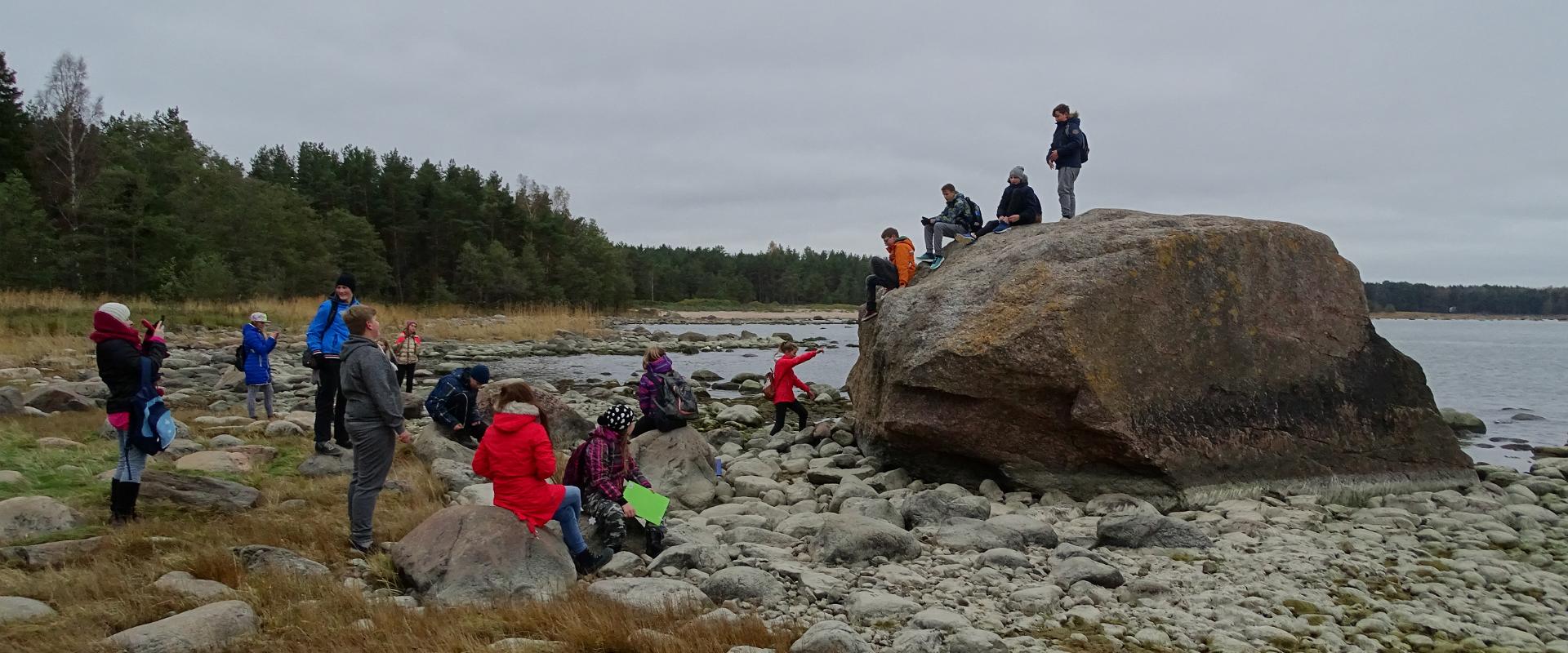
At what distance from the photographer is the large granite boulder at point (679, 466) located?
10.7 meters

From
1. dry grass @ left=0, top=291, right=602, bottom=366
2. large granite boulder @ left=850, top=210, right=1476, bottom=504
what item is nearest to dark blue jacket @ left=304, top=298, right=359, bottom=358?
large granite boulder @ left=850, top=210, right=1476, bottom=504

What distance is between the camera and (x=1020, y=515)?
9117 mm

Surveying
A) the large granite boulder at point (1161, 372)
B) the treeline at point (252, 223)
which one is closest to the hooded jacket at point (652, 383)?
the large granite boulder at point (1161, 372)

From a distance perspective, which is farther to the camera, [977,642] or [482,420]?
[482,420]

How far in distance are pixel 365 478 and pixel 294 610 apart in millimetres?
1825

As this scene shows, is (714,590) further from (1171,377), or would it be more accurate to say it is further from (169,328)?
(169,328)

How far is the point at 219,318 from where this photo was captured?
1470 inches

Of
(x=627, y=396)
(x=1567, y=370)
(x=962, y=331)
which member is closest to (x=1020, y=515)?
(x=962, y=331)

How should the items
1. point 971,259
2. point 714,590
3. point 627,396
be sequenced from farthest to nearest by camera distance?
1. point 627,396
2. point 971,259
3. point 714,590

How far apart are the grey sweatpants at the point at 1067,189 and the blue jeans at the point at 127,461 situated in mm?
12744

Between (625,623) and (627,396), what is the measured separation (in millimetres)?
18077

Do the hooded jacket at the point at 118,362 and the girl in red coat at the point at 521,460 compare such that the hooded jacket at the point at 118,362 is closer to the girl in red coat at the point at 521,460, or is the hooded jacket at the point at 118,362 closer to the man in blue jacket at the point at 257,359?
the girl in red coat at the point at 521,460

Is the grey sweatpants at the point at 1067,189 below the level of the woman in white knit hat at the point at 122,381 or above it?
above

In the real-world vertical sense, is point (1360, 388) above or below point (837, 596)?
above
